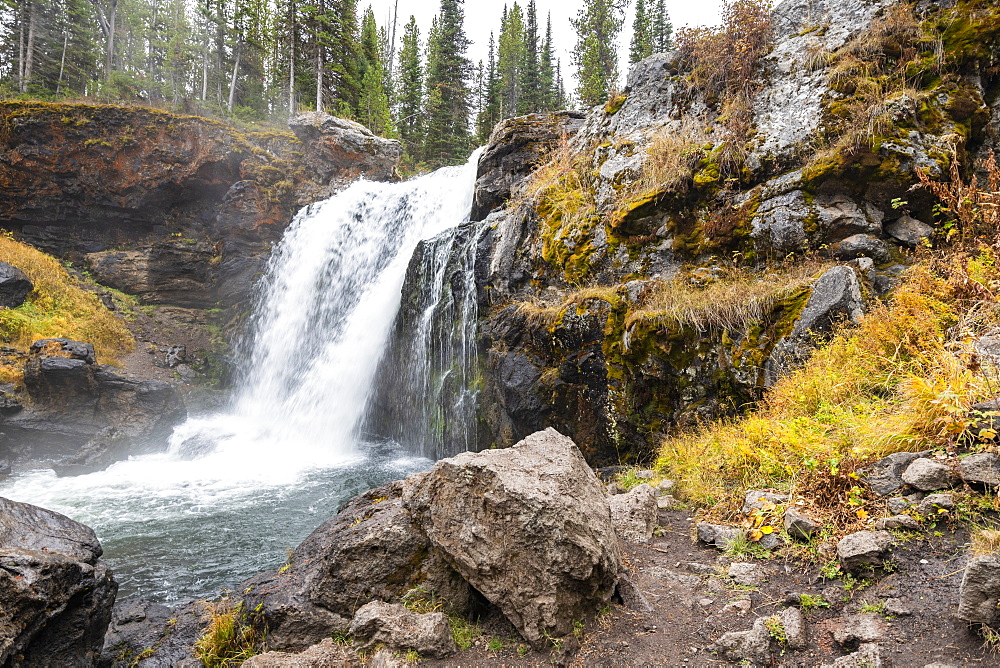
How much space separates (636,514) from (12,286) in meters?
19.8

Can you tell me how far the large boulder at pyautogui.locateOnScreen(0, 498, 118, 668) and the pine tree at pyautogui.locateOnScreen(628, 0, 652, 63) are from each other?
114 feet

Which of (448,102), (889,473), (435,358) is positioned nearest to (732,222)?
(889,473)

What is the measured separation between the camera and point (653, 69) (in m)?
9.75

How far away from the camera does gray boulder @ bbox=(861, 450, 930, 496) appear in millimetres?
3148

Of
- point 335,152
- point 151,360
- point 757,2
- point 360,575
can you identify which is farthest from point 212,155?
point 360,575

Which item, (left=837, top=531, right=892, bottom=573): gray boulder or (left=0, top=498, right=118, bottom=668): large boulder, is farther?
(left=0, top=498, right=118, bottom=668): large boulder

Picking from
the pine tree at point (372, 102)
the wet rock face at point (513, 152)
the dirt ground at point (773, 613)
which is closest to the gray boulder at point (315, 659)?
the dirt ground at point (773, 613)

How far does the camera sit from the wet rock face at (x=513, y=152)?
12.4 metres

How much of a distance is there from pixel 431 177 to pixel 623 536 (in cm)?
1600

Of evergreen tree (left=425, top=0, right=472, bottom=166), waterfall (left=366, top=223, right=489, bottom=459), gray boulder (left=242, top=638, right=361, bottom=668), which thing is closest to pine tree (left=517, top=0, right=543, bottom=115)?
evergreen tree (left=425, top=0, right=472, bottom=166)

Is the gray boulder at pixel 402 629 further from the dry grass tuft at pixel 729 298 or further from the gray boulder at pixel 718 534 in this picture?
the dry grass tuft at pixel 729 298

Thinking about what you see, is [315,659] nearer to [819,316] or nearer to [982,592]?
[982,592]

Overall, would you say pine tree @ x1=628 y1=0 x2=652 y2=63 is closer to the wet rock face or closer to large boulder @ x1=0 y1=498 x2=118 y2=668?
the wet rock face

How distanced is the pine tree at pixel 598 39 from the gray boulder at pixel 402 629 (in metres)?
31.8
